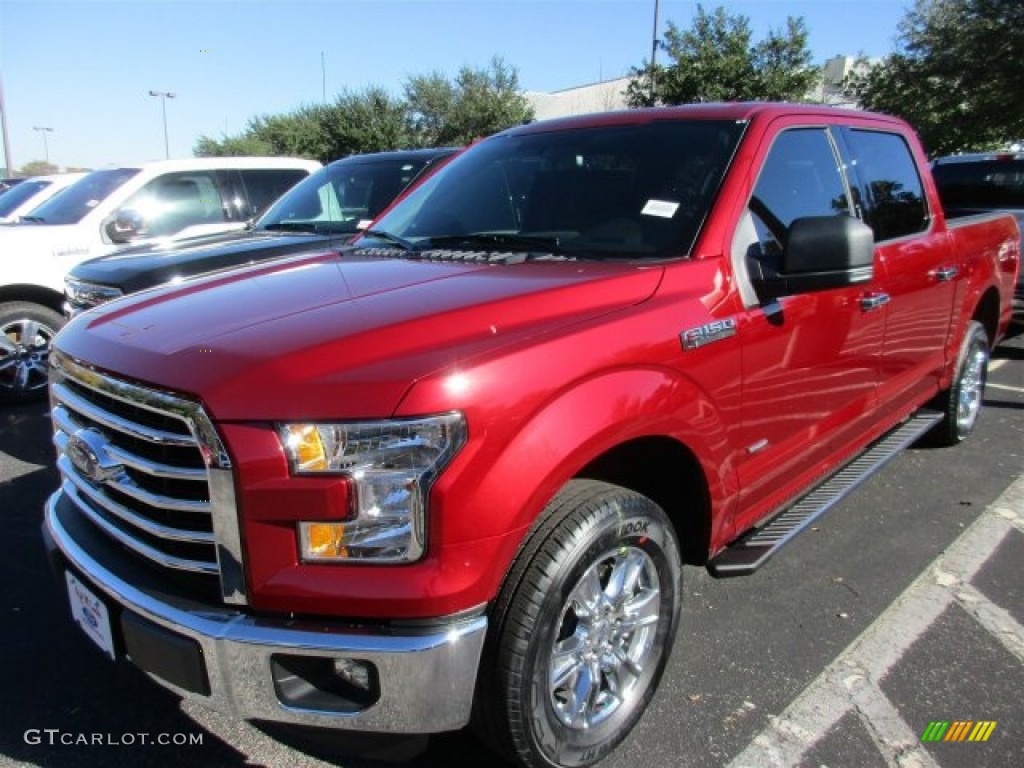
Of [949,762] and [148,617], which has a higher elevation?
[148,617]

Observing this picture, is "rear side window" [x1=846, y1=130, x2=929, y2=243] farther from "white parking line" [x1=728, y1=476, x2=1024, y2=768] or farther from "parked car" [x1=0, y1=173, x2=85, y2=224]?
"parked car" [x1=0, y1=173, x2=85, y2=224]

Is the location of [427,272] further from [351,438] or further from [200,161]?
[200,161]

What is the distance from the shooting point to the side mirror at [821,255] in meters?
2.50

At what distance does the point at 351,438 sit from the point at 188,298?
3.42 feet

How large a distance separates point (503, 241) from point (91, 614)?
1.81m

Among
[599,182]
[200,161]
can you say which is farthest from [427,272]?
[200,161]

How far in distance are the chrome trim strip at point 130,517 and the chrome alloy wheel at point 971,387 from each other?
4590mm

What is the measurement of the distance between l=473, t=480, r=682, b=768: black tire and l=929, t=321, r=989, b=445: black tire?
10.6 ft

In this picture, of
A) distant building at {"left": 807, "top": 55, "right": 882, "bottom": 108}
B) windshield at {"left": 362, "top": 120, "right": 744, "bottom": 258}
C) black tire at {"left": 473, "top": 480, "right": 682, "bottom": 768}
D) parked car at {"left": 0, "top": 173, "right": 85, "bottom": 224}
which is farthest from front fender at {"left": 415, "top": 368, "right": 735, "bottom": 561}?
distant building at {"left": 807, "top": 55, "right": 882, "bottom": 108}

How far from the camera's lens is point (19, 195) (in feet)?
32.9

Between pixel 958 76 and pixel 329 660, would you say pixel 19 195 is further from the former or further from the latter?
pixel 958 76

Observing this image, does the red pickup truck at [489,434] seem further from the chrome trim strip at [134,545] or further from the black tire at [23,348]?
the black tire at [23,348]

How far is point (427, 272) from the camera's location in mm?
2518

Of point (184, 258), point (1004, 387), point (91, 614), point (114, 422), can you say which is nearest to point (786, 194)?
point (114, 422)
